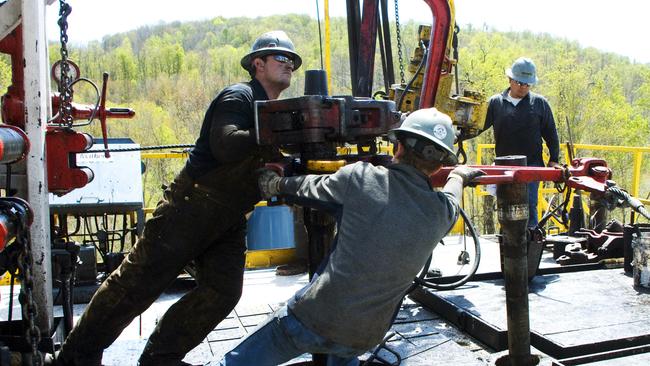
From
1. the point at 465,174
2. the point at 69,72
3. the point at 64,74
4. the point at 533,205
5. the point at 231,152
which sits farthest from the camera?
the point at 533,205

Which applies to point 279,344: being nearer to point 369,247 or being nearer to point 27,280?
point 369,247

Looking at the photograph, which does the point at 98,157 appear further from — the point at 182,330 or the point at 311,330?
the point at 311,330

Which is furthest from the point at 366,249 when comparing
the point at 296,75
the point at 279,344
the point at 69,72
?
the point at 296,75

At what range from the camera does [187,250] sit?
11.0 feet

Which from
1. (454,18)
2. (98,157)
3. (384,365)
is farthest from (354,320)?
(98,157)

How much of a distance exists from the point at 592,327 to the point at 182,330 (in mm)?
2477

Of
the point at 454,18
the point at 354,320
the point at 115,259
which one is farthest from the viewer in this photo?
the point at 454,18

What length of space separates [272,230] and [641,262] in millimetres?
3374

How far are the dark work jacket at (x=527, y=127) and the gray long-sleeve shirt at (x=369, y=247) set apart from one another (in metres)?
3.92

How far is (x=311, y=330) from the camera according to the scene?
2617 mm

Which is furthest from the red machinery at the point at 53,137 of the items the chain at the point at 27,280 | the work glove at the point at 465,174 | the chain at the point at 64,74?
the work glove at the point at 465,174

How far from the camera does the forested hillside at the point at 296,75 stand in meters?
24.3

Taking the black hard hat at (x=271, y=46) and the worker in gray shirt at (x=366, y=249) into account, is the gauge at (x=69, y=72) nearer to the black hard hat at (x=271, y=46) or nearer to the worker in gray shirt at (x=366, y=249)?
the black hard hat at (x=271, y=46)

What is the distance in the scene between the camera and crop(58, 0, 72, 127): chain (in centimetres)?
341
